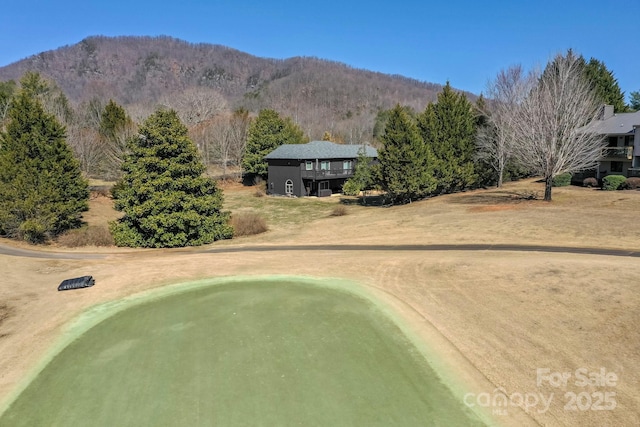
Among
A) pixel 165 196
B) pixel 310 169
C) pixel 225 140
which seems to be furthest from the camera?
pixel 225 140

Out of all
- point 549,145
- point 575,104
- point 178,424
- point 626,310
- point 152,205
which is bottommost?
point 178,424

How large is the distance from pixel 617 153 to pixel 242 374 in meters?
54.8

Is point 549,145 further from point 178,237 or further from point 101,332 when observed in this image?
point 101,332

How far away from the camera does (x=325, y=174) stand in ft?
223

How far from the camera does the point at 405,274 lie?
2172 cm

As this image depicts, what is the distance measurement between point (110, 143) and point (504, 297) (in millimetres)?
65619

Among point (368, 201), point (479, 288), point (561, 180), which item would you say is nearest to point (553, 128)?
point (561, 180)

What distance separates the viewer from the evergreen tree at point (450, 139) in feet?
177

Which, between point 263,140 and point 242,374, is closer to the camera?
point 242,374

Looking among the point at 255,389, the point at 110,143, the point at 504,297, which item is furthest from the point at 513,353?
the point at 110,143

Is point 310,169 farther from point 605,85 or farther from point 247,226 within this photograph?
point 605,85

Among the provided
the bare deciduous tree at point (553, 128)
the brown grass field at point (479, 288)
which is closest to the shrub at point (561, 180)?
the bare deciduous tree at point (553, 128)

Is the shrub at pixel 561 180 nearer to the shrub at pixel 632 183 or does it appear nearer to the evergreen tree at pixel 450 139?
the shrub at pixel 632 183

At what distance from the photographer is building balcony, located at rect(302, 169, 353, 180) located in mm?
67188
